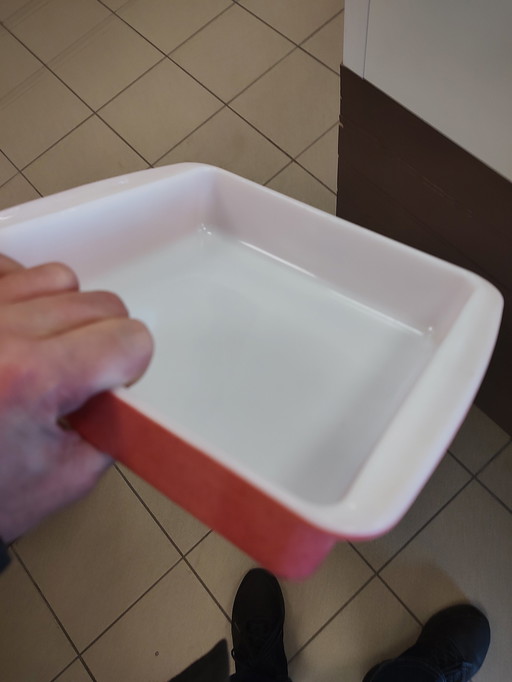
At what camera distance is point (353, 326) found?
69cm

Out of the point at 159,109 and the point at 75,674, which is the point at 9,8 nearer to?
the point at 159,109

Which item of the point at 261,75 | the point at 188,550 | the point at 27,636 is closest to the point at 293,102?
the point at 261,75

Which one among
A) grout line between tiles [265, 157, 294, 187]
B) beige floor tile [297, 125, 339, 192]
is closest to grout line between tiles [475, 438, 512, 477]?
beige floor tile [297, 125, 339, 192]

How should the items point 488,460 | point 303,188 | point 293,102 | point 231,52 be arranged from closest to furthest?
point 488,460 → point 303,188 → point 293,102 → point 231,52

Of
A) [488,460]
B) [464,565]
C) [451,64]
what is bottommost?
[464,565]

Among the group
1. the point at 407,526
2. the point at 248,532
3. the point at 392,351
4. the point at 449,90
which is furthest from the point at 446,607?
the point at 449,90

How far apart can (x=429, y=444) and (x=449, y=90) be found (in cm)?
37

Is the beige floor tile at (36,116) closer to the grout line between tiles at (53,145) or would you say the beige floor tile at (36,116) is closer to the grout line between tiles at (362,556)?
the grout line between tiles at (53,145)

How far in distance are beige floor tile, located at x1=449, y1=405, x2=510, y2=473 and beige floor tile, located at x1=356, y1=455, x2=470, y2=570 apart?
0.08 ft

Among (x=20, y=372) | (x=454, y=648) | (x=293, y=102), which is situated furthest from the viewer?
(x=293, y=102)

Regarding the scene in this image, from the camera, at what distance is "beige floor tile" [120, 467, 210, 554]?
1114mm

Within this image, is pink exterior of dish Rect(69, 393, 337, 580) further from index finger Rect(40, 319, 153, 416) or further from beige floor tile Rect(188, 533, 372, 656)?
beige floor tile Rect(188, 533, 372, 656)

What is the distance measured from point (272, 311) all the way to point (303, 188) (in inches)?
29.5

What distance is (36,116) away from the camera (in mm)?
1649
